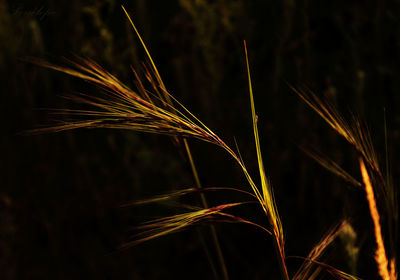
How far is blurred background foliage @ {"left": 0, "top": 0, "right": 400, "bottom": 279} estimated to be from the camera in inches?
53.9

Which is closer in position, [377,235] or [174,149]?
[377,235]

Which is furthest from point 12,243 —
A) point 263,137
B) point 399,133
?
point 399,133

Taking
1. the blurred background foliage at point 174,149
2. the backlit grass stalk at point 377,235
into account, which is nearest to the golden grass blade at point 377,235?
the backlit grass stalk at point 377,235

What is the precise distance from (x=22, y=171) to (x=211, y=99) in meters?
0.76

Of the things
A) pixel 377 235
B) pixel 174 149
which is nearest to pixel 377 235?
pixel 377 235

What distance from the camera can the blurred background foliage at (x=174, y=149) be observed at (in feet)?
4.49

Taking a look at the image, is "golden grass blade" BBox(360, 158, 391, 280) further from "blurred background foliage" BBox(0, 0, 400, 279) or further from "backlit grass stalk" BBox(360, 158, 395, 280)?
"blurred background foliage" BBox(0, 0, 400, 279)

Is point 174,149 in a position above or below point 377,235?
below

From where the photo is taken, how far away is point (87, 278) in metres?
1.40

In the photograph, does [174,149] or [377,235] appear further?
[174,149]

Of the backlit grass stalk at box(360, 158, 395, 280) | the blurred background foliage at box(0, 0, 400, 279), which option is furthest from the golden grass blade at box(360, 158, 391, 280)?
the blurred background foliage at box(0, 0, 400, 279)

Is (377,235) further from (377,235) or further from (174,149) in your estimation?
(174,149)

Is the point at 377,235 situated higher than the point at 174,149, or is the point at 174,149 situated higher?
the point at 377,235

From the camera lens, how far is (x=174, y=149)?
1.63 m
